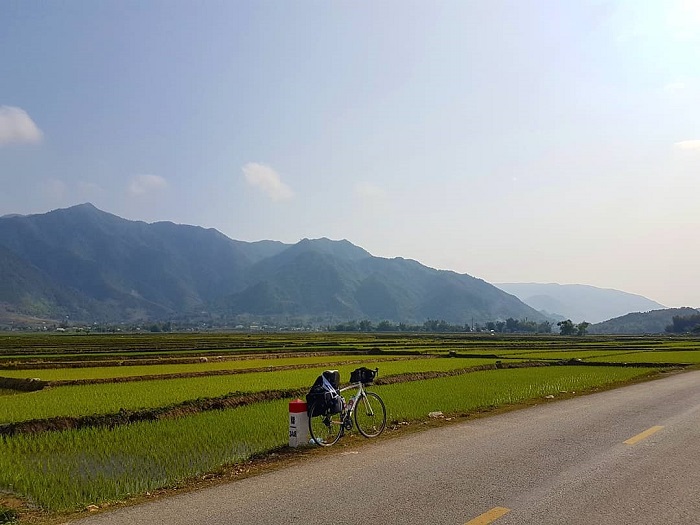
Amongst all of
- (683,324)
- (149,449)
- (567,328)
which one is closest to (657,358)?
(149,449)

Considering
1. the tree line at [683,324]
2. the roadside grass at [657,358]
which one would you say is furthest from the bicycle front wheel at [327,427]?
the tree line at [683,324]

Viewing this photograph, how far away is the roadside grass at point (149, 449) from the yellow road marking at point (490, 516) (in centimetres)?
483

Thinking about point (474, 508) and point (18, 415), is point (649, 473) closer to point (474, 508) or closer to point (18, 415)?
point (474, 508)

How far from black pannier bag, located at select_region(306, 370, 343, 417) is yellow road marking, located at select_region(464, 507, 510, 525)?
476 cm

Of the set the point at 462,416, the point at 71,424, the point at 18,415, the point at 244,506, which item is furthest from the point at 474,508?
the point at 18,415

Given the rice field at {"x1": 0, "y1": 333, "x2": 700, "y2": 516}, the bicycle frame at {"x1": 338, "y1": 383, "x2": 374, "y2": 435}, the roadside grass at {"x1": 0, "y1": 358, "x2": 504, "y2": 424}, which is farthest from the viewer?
the roadside grass at {"x1": 0, "y1": 358, "x2": 504, "y2": 424}

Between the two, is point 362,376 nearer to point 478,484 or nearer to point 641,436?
point 478,484

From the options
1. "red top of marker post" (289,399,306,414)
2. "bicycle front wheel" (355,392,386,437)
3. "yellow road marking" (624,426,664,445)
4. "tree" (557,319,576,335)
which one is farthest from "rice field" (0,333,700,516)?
"tree" (557,319,576,335)

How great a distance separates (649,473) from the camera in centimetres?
873

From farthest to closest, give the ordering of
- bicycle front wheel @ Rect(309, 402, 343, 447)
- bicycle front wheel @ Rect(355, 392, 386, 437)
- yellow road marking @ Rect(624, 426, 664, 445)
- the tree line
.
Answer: the tree line → bicycle front wheel @ Rect(355, 392, 386, 437) → bicycle front wheel @ Rect(309, 402, 343, 447) → yellow road marking @ Rect(624, 426, 664, 445)

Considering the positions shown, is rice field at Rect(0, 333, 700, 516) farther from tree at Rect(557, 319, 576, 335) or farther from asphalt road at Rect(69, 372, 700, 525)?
tree at Rect(557, 319, 576, 335)

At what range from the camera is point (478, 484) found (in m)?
8.09

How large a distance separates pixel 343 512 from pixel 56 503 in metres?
4.34

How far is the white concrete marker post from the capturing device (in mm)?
11227
